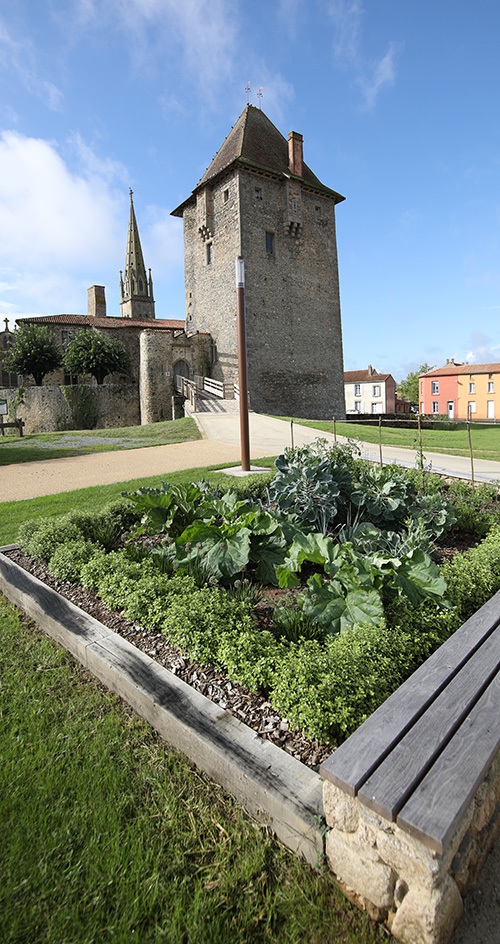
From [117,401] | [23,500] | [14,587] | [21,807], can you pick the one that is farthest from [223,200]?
A: [21,807]

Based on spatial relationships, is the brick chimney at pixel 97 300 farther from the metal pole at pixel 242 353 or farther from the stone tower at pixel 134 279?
the metal pole at pixel 242 353

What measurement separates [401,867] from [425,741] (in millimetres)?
377

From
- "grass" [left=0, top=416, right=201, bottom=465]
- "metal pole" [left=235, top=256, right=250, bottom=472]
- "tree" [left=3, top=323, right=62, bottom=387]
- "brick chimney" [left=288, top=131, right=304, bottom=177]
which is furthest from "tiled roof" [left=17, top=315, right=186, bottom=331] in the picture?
"metal pole" [left=235, top=256, right=250, bottom=472]

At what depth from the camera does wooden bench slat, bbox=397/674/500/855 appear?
1386 mm

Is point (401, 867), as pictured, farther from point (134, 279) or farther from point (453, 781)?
point (134, 279)

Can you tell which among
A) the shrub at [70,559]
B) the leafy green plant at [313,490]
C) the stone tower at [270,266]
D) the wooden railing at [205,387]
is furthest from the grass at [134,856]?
the stone tower at [270,266]

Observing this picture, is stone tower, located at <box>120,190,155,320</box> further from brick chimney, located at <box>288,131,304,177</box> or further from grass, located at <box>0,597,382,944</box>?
grass, located at <box>0,597,382,944</box>

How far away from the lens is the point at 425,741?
1720mm

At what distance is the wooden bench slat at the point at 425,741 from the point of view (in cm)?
149

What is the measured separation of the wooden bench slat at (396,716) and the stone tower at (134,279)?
5661 centimetres

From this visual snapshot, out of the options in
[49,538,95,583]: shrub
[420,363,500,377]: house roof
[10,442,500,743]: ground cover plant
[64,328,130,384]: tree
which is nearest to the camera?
[10,442,500,743]: ground cover plant

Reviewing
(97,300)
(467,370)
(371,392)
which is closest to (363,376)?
(371,392)

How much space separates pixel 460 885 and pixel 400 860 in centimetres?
29

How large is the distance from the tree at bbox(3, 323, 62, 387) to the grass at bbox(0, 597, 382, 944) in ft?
108
